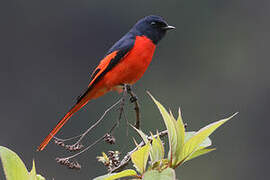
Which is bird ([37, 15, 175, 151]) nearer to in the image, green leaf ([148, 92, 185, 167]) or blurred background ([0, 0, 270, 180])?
green leaf ([148, 92, 185, 167])

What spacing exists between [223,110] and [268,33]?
4.85 metres

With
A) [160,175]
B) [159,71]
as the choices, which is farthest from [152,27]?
[159,71]

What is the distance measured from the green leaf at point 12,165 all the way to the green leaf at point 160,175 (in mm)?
214

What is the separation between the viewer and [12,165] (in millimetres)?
1062

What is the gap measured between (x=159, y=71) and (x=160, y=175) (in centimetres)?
1751

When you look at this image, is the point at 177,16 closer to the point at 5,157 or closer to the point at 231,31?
the point at 231,31

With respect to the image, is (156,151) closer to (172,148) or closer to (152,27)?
(172,148)

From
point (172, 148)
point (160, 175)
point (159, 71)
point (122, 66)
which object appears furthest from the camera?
point (159, 71)

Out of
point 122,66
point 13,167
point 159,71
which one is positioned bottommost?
point 159,71

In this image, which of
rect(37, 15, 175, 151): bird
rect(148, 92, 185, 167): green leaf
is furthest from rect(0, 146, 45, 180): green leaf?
Answer: rect(37, 15, 175, 151): bird

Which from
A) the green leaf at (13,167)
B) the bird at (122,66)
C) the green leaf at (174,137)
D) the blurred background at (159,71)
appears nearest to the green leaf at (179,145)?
the green leaf at (174,137)

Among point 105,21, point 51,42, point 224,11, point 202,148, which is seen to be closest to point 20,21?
point 51,42

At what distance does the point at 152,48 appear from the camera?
2.80 metres

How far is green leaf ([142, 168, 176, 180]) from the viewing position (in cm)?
97
